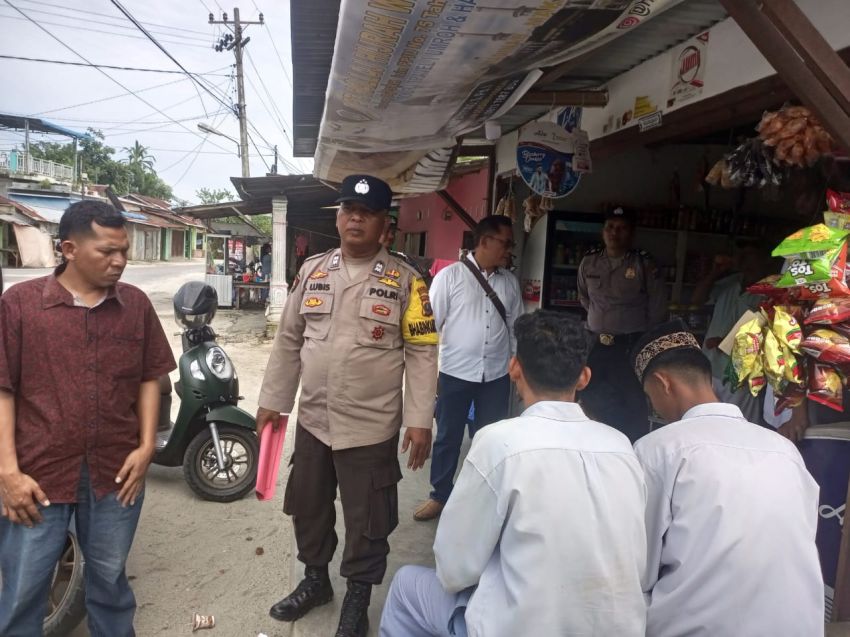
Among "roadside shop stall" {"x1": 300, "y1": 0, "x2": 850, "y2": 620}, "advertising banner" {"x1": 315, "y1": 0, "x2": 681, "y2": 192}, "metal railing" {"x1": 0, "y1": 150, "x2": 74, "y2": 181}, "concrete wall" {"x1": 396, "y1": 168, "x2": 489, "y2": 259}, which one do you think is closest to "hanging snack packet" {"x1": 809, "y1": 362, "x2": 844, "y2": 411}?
"roadside shop stall" {"x1": 300, "y1": 0, "x2": 850, "y2": 620}

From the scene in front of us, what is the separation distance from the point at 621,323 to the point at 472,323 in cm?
121

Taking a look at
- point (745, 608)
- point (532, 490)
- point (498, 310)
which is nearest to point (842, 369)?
point (745, 608)

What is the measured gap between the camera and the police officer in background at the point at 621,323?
385cm

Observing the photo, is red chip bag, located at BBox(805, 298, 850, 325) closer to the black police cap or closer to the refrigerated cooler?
the black police cap

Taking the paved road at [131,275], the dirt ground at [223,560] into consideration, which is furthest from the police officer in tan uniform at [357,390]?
the paved road at [131,275]

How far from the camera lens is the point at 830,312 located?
1.59 metres

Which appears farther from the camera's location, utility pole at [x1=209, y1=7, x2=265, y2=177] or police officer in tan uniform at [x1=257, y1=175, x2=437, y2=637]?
utility pole at [x1=209, y1=7, x2=265, y2=177]

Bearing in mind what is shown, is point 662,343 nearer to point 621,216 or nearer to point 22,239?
point 621,216

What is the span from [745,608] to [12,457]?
2202 mm

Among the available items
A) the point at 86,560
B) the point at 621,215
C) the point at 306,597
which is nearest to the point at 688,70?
the point at 621,215

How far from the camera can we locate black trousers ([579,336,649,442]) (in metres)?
3.83

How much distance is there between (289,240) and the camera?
54.6 feet

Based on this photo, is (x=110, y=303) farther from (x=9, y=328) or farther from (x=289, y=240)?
(x=289, y=240)

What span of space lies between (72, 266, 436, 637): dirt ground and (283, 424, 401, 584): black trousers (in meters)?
0.37
